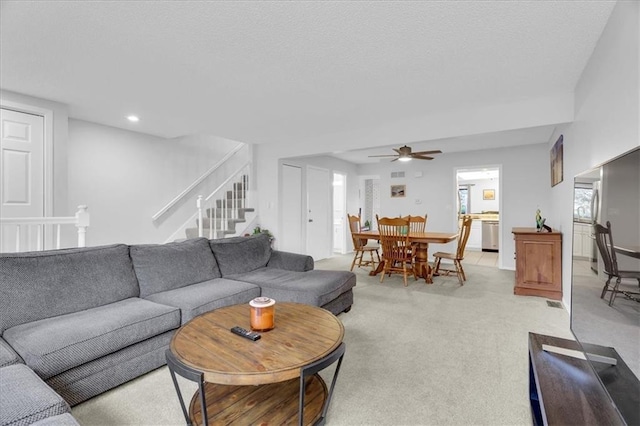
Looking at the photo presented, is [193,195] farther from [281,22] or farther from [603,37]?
[603,37]

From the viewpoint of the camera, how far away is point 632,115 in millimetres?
1664

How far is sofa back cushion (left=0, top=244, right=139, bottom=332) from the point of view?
6.38 ft

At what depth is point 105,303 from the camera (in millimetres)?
2312

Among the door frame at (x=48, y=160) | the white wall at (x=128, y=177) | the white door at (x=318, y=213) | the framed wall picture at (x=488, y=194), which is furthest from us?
the framed wall picture at (x=488, y=194)

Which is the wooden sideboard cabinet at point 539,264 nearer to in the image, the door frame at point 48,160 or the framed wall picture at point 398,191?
the framed wall picture at point 398,191

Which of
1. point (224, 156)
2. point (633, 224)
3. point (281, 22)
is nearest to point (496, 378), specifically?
point (633, 224)

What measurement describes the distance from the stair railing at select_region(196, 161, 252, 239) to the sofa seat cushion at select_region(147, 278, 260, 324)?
2.69 m

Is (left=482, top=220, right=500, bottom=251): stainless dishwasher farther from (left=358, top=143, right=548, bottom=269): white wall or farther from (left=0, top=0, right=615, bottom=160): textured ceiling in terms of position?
(left=0, top=0, right=615, bottom=160): textured ceiling

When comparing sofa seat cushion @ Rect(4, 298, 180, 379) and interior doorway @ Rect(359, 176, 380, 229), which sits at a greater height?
interior doorway @ Rect(359, 176, 380, 229)

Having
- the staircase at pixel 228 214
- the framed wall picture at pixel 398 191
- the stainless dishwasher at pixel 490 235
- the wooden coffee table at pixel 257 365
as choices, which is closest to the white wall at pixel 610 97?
the wooden coffee table at pixel 257 365

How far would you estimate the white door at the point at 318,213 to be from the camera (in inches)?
252

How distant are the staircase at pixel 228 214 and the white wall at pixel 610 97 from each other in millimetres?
4704

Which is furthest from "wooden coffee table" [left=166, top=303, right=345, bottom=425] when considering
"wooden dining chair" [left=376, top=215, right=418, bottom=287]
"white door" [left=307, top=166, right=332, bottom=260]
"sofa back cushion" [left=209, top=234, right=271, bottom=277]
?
"white door" [left=307, top=166, right=332, bottom=260]

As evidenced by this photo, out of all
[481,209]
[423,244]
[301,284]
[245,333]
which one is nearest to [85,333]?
[245,333]
